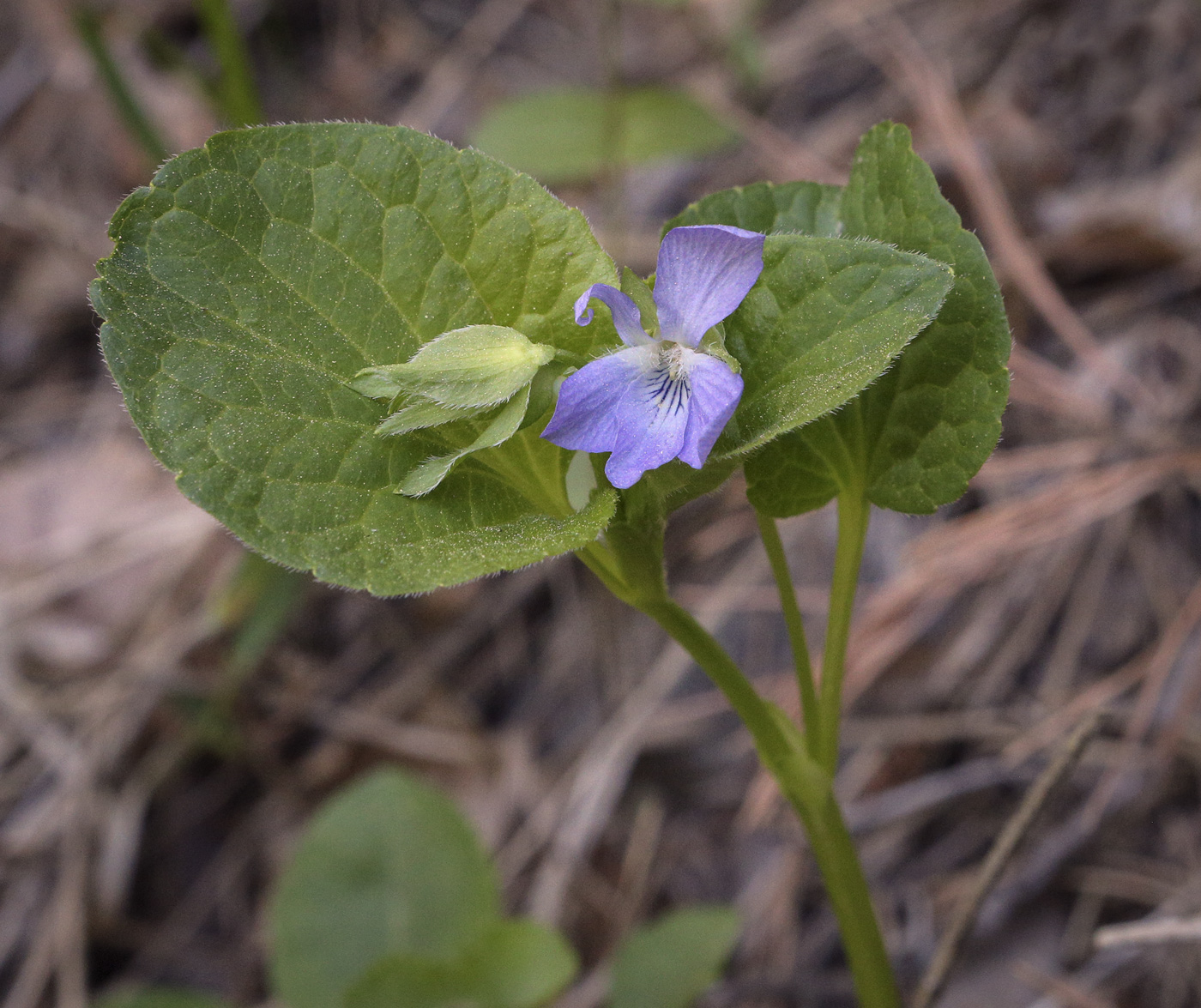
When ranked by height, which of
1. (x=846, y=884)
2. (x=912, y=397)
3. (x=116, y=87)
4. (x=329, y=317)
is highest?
(x=116, y=87)

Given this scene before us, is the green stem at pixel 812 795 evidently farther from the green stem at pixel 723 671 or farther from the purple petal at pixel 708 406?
the purple petal at pixel 708 406

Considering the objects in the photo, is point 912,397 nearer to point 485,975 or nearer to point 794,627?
point 794,627

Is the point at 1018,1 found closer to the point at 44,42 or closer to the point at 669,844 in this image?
the point at 669,844

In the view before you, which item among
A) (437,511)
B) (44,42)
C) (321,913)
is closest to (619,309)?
(437,511)

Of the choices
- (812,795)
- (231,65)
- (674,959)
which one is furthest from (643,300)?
(231,65)

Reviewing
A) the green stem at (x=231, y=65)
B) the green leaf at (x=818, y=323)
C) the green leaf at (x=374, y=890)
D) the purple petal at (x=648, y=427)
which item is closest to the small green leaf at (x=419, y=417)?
the purple petal at (x=648, y=427)

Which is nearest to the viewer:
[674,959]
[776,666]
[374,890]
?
[674,959]
